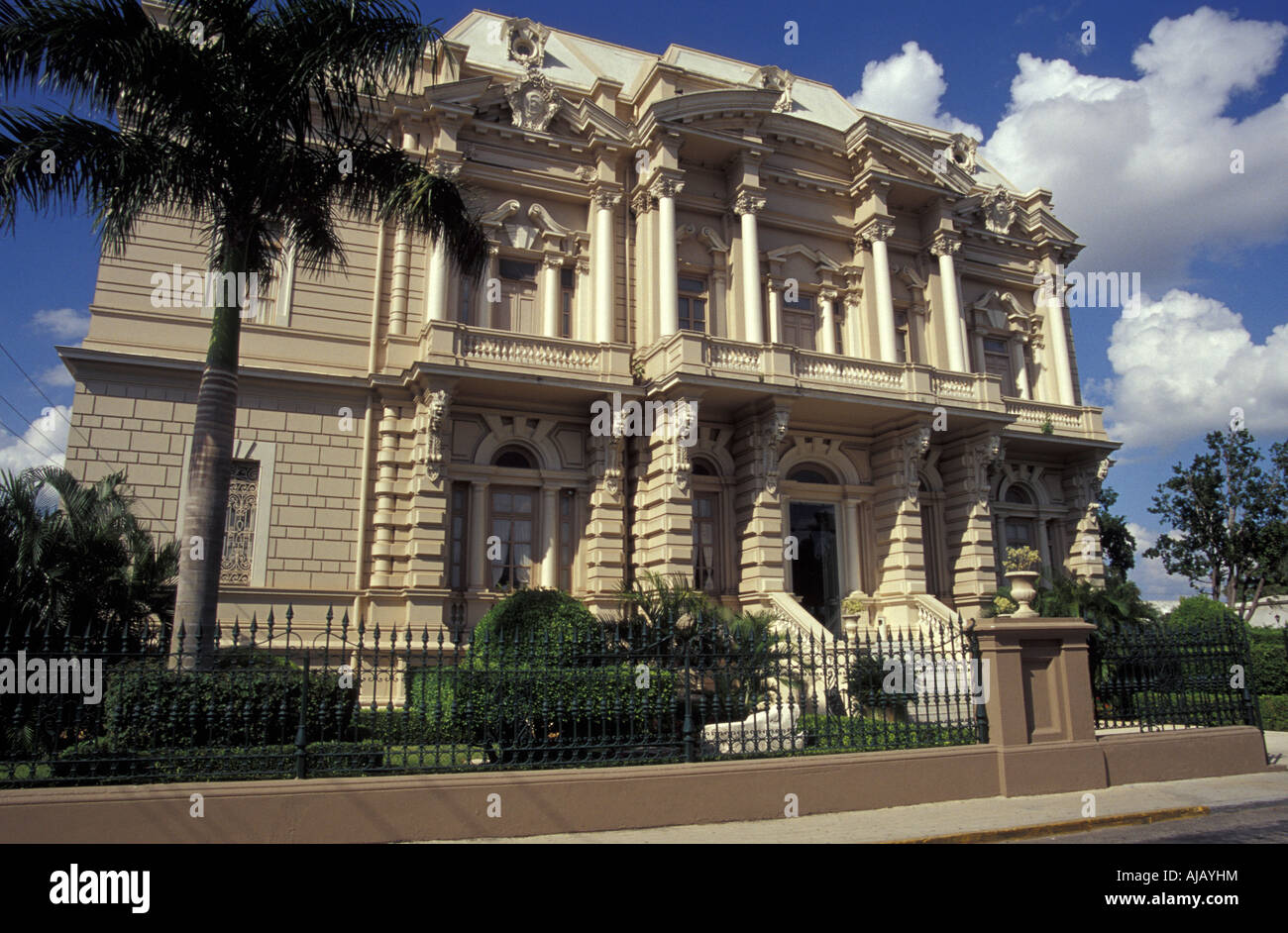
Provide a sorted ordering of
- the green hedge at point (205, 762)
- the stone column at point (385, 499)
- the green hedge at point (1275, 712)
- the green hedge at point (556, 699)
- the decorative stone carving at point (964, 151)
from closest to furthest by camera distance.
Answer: the green hedge at point (205, 762)
the green hedge at point (556, 699)
the stone column at point (385, 499)
the green hedge at point (1275, 712)
the decorative stone carving at point (964, 151)

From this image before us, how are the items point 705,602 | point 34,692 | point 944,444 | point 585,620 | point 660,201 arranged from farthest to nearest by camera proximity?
point 944,444
point 660,201
point 705,602
point 585,620
point 34,692

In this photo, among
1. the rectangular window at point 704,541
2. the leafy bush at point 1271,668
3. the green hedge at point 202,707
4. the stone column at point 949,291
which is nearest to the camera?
the green hedge at point 202,707

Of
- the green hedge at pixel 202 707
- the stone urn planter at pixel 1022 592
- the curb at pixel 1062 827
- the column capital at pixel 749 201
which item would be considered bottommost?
the curb at pixel 1062 827

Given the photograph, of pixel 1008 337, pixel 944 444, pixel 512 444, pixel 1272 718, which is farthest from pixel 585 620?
pixel 1008 337

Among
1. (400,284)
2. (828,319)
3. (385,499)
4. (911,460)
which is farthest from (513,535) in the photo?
(828,319)

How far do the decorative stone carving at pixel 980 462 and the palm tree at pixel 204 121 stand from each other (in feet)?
48.4

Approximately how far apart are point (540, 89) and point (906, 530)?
13.0 meters

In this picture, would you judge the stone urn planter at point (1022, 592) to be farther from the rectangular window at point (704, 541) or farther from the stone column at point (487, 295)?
the stone column at point (487, 295)

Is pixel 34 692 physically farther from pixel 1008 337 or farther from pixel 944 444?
pixel 1008 337

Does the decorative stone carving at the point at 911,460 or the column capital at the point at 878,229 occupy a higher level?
the column capital at the point at 878,229

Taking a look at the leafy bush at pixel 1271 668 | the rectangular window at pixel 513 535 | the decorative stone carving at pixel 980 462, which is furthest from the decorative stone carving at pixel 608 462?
the leafy bush at pixel 1271 668

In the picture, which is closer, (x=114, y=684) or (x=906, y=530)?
(x=114, y=684)

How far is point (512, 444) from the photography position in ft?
61.2

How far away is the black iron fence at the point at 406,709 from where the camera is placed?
770 cm
